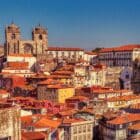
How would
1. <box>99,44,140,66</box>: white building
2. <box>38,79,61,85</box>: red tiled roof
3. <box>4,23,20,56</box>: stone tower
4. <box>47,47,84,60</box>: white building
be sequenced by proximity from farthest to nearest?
1. <box>4,23,20,56</box>: stone tower
2. <box>47,47,84,60</box>: white building
3. <box>99,44,140,66</box>: white building
4. <box>38,79,61,85</box>: red tiled roof

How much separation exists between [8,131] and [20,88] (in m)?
33.4

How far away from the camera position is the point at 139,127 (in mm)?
28875

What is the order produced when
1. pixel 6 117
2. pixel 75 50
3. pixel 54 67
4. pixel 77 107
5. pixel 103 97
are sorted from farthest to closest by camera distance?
pixel 75 50 < pixel 54 67 < pixel 103 97 < pixel 77 107 < pixel 6 117

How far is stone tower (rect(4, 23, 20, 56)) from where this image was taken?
5853 centimetres

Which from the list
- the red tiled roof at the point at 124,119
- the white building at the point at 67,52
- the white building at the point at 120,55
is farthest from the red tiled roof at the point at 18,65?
the red tiled roof at the point at 124,119

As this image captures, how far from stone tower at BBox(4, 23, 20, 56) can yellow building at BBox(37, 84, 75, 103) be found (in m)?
17.2

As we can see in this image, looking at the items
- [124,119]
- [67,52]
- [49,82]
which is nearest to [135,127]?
[124,119]

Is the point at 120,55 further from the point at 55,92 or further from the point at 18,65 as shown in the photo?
the point at 55,92

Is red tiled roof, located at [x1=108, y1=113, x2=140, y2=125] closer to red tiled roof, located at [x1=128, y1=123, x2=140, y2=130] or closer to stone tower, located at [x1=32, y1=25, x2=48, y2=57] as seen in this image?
red tiled roof, located at [x1=128, y1=123, x2=140, y2=130]

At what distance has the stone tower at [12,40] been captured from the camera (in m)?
58.5

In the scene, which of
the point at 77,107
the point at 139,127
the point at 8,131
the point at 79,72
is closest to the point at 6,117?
the point at 8,131

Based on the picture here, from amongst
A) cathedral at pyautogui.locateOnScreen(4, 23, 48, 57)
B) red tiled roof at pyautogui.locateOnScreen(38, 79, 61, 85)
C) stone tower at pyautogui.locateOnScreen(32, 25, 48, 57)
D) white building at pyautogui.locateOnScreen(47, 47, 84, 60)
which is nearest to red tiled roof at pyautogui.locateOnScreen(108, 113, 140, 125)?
red tiled roof at pyautogui.locateOnScreen(38, 79, 61, 85)

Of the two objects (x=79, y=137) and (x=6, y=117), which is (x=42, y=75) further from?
(x=6, y=117)

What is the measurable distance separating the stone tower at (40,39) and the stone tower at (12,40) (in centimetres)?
217
